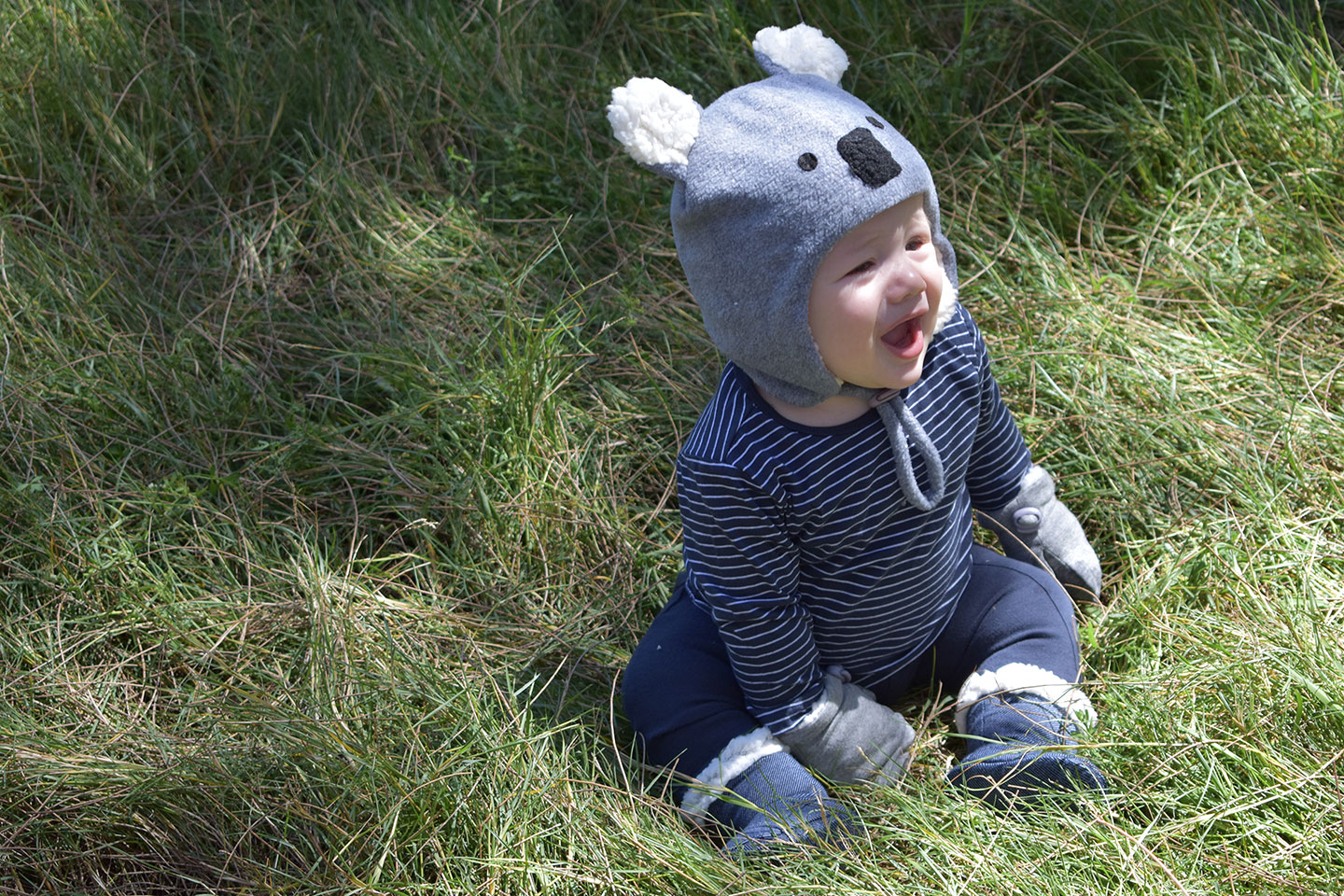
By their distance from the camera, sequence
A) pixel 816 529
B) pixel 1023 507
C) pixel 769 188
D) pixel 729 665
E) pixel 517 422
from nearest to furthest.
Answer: pixel 769 188, pixel 816 529, pixel 729 665, pixel 1023 507, pixel 517 422

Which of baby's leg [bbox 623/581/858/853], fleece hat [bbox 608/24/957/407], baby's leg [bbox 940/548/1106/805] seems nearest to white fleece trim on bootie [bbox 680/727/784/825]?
baby's leg [bbox 623/581/858/853]

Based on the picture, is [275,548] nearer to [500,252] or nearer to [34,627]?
[34,627]

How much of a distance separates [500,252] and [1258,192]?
71.4 inches

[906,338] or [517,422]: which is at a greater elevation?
[906,338]

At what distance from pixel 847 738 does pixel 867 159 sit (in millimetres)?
948

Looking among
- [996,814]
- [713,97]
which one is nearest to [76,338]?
[713,97]

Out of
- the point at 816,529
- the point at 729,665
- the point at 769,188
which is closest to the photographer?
the point at 769,188

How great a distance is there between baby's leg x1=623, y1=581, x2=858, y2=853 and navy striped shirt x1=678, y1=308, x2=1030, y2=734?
66 mm

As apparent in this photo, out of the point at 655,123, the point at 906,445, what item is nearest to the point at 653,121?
the point at 655,123

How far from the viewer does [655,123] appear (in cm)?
170

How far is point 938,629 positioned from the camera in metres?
2.18

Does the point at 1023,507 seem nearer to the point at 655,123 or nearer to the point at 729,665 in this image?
the point at 729,665

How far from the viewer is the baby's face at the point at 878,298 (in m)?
1.72

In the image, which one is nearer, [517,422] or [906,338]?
[906,338]
